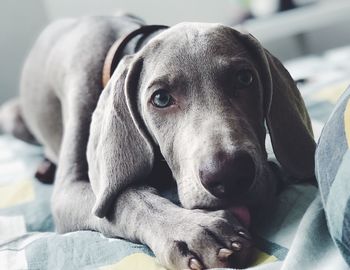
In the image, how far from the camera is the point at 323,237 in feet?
3.26

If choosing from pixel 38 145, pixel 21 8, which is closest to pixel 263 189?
pixel 38 145

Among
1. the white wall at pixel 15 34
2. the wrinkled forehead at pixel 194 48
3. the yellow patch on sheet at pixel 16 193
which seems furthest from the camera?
the white wall at pixel 15 34

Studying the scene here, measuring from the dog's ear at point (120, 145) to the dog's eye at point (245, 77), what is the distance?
224 millimetres

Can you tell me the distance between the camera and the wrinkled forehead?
1218 mm

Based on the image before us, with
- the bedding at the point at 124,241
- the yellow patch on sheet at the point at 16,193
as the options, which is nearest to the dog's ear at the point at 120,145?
the bedding at the point at 124,241

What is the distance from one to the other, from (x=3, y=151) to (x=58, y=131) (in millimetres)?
416

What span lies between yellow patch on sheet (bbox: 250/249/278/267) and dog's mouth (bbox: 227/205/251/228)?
74 millimetres

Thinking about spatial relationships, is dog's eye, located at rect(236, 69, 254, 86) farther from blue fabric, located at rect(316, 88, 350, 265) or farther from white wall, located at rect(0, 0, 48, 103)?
white wall, located at rect(0, 0, 48, 103)

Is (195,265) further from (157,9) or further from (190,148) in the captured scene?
(157,9)

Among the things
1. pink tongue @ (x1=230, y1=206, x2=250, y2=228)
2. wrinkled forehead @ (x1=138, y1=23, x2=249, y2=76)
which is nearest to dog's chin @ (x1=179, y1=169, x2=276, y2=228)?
pink tongue @ (x1=230, y1=206, x2=250, y2=228)

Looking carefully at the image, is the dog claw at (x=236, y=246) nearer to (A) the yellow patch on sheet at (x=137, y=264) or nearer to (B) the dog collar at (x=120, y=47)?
(A) the yellow patch on sheet at (x=137, y=264)

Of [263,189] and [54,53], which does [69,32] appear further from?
[263,189]

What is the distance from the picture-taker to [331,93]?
1.96 m

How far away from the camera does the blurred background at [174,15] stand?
3.12 meters
